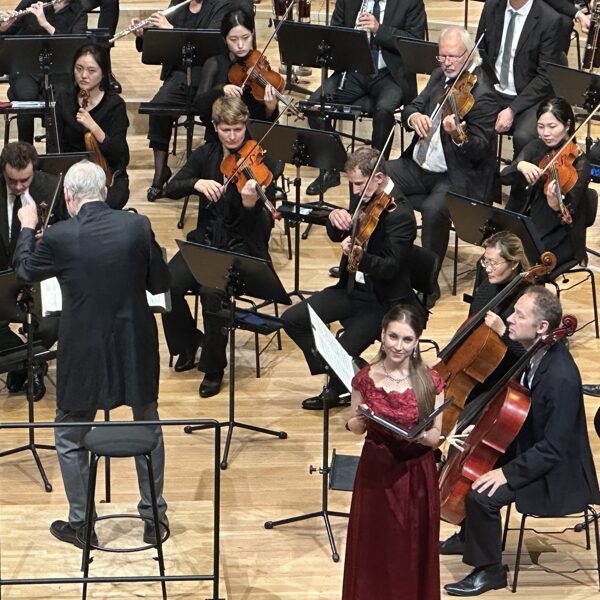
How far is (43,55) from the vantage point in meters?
7.51

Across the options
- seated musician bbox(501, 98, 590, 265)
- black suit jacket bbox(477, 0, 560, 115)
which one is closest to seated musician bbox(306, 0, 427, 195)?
black suit jacket bbox(477, 0, 560, 115)

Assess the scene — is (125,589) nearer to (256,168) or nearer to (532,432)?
(532,432)

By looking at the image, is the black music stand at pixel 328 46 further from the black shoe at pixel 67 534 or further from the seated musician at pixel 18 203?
the black shoe at pixel 67 534

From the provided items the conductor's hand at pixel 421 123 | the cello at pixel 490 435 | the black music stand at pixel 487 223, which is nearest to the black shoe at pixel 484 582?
the cello at pixel 490 435

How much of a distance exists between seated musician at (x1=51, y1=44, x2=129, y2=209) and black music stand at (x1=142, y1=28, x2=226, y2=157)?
487 mm

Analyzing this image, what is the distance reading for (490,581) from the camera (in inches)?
193

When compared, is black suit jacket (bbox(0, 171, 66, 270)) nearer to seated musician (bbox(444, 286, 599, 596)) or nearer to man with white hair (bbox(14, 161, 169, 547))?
man with white hair (bbox(14, 161, 169, 547))

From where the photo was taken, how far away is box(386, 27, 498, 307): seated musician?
7.02 metres

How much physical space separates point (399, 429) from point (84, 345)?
1283 mm

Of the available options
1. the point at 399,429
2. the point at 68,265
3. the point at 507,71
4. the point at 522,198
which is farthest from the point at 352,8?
the point at 399,429

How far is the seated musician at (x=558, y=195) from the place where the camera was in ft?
21.4

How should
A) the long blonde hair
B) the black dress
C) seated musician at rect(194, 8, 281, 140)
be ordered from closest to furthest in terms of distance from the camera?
the long blonde hair, the black dress, seated musician at rect(194, 8, 281, 140)

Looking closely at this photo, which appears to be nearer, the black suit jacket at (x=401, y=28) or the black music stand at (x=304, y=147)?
the black music stand at (x=304, y=147)

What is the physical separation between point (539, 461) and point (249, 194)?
85.1 inches
